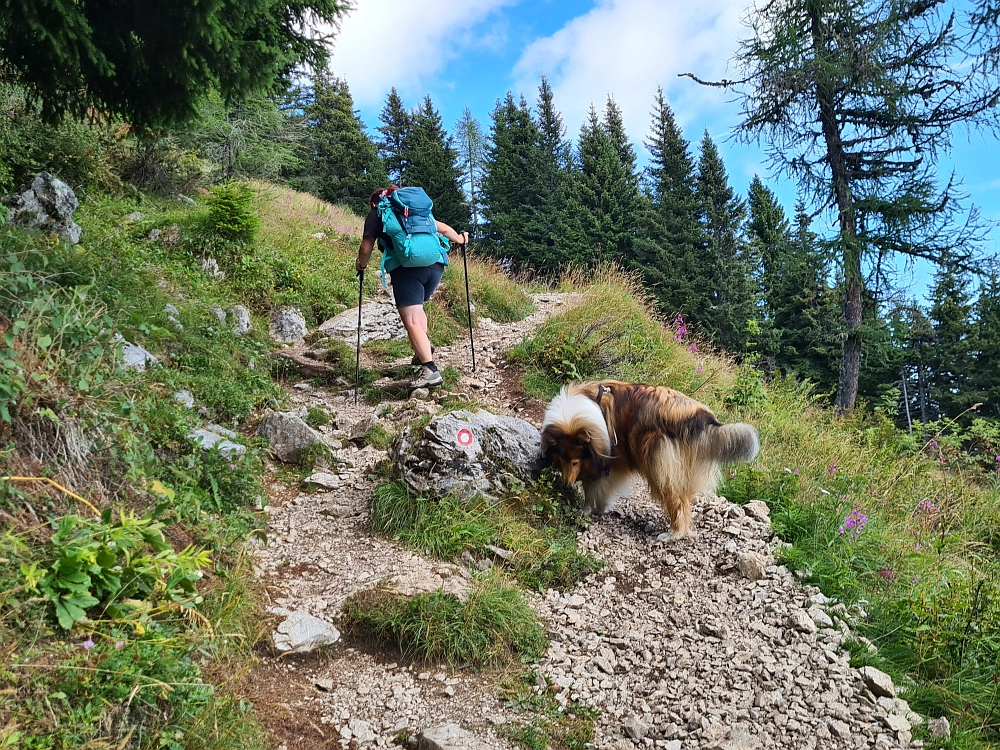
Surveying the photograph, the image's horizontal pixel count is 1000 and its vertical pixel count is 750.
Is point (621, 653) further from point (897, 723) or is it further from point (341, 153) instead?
point (341, 153)

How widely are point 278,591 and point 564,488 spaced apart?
2536mm

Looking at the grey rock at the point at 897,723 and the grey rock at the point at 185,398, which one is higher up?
the grey rock at the point at 185,398

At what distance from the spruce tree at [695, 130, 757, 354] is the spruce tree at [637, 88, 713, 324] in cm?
47

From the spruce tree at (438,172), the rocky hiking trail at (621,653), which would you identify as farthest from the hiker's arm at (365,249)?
the spruce tree at (438,172)

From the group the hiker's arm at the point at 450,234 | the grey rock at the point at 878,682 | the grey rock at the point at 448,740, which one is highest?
the hiker's arm at the point at 450,234

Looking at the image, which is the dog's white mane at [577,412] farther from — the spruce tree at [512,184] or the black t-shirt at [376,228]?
the spruce tree at [512,184]

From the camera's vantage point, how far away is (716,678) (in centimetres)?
362

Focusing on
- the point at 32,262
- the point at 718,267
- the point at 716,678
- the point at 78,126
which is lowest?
the point at 716,678

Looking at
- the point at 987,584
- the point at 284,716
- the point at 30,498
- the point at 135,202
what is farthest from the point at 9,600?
the point at 135,202

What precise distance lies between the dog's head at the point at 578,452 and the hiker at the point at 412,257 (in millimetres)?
2509

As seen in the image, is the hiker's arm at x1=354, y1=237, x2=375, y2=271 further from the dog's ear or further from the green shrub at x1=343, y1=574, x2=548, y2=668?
the green shrub at x1=343, y1=574, x2=548, y2=668

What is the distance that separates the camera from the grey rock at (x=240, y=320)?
8195 mm

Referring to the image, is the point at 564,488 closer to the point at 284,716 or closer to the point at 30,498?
the point at 284,716

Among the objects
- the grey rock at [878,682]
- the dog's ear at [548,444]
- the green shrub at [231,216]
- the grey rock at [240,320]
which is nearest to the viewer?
the grey rock at [878,682]
